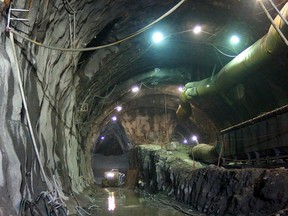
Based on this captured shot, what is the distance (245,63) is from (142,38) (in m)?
3.88

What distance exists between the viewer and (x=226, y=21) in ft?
33.6

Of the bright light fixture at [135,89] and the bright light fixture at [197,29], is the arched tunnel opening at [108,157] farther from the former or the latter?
the bright light fixture at [197,29]

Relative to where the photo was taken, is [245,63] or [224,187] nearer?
[224,187]

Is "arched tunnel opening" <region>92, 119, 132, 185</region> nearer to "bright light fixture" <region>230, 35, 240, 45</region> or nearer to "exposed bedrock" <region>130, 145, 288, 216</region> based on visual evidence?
"exposed bedrock" <region>130, 145, 288, 216</region>

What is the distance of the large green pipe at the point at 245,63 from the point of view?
7003 mm

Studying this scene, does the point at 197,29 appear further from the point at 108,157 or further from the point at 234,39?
the point at 108,157

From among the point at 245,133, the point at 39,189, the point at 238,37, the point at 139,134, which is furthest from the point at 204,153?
the point at 139,134

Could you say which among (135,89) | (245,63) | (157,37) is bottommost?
(245,63)

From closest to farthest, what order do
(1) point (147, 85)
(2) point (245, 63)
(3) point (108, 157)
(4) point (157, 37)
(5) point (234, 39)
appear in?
(2) point (245, 63), (5) point (234, 39), (4) point (157, 37), (1) point (147, 85), (3) point (108, 157)

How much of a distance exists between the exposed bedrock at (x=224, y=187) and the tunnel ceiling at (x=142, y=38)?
3.50 metres

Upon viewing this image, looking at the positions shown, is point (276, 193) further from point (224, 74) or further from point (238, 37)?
point (238, 37)

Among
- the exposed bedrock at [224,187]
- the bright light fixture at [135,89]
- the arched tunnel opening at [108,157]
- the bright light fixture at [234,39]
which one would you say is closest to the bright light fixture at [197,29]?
the bright light fixture at [234,39]

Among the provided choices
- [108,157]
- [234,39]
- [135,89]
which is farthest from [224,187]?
[108,157]

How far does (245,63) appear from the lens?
9109 mm
